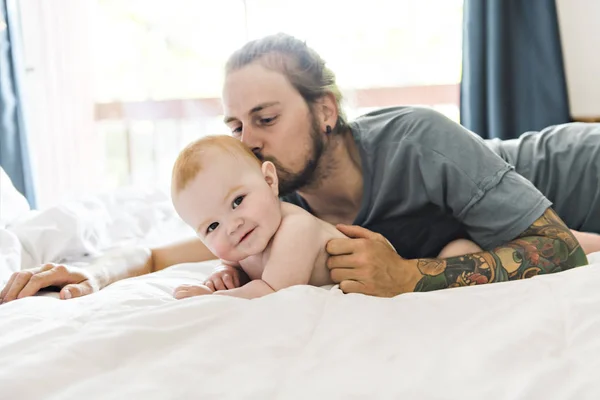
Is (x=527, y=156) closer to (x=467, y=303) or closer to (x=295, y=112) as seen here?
(x=295, y=112)

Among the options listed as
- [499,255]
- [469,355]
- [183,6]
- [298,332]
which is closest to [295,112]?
[499,255]

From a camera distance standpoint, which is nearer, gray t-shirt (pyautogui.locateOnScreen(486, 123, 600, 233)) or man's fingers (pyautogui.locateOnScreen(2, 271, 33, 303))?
man's fingers (pyautogui.locateOnScreen(2, 271, 33, 303))

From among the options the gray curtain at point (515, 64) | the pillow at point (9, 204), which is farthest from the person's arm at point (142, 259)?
the gray curtain at point (515, 64)

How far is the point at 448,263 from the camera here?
1091 millimetres

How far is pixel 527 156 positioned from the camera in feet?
5.45

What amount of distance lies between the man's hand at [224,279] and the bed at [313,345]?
136 mm

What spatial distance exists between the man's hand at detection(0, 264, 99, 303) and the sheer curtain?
1.96 meters

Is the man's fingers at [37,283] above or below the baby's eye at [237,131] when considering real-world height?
below

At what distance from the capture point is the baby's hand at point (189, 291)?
3.27 feet

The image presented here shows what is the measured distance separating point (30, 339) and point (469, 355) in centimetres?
53

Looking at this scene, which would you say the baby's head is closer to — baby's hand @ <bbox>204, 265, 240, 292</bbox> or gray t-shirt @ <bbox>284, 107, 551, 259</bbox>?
baby's hand @ <bbox>204, 265, 240, 292</bbox>

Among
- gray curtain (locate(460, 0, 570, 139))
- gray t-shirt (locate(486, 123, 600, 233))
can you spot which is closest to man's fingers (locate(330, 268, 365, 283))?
gray t-shirt (locate(486, 123, 600, 233))

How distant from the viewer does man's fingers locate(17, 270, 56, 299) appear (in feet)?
3.60

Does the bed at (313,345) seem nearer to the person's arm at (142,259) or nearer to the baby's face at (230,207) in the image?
the baby's face at (230,207)
